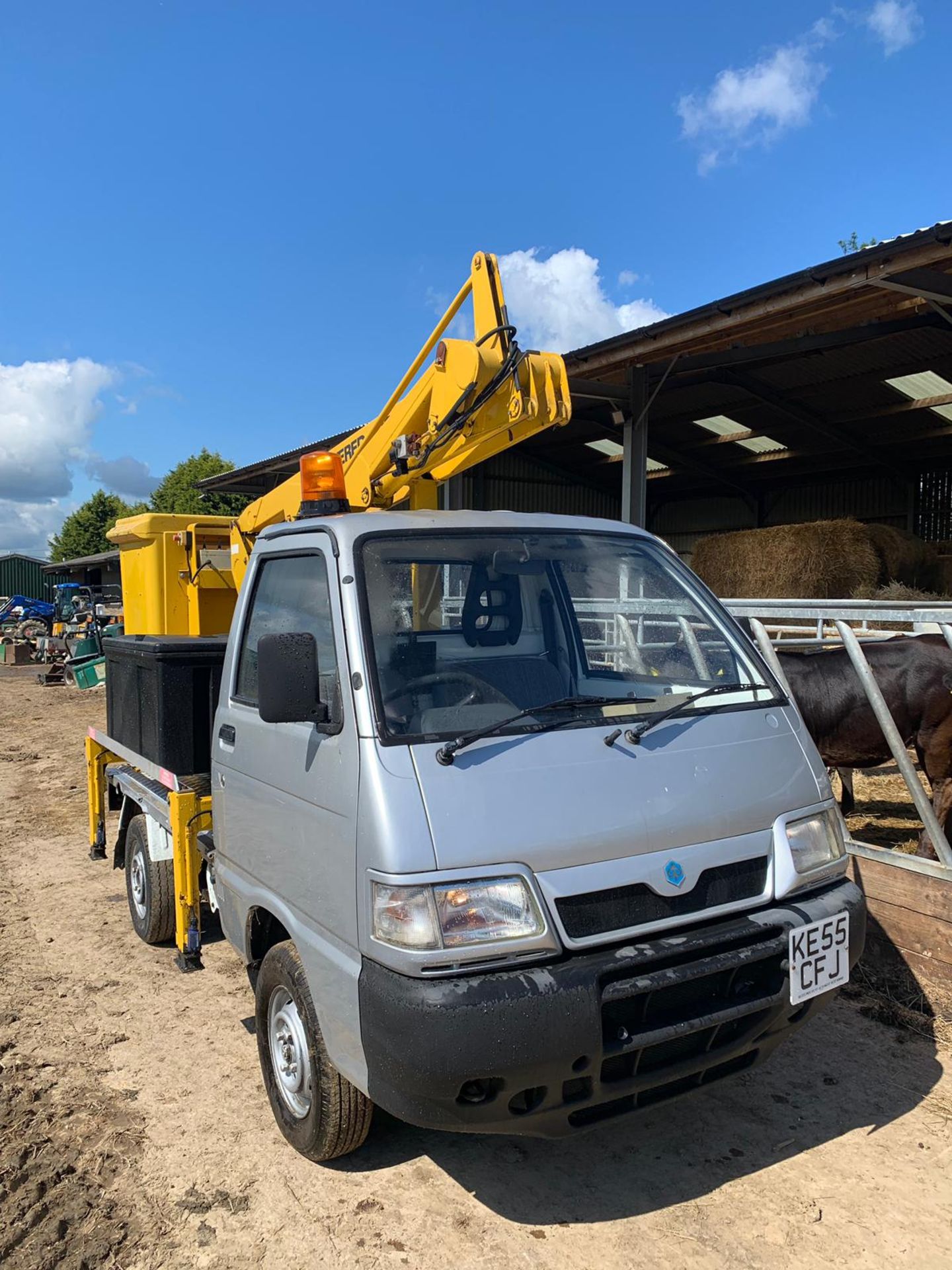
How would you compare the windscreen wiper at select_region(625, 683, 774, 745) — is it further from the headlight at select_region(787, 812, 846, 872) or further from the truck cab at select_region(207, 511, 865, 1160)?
the headlight at select_region(787, 812, 846, 872)

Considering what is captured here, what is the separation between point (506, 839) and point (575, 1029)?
50cm

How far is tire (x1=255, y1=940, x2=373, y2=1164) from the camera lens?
9.15 feet

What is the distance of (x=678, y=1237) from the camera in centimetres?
265

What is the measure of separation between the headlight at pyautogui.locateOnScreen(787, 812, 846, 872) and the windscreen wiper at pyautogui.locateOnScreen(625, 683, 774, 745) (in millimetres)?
487

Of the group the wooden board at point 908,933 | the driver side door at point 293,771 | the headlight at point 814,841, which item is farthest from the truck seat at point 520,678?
the wooden board at point 908,933

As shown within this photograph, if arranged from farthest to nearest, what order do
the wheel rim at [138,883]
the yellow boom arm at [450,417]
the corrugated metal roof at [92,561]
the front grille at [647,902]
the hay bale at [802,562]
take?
the corrugated metal roof at [92,561]
the hay bale at [802,562]
the wheel rim at [138,883]
the yellow boom arm at [450,417]
the front grille at [647,902]

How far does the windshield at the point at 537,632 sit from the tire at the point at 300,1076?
3.21 feet

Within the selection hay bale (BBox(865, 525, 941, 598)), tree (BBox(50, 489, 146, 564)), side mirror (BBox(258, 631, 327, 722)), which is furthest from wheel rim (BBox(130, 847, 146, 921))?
tree (BBox(50, 489, 146, 564))

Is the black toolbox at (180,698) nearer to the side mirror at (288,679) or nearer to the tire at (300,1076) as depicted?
the tire at (300,1076)

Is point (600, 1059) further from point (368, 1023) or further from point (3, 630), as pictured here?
point (3, 630)

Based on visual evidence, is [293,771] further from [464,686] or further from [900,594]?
[900,594]

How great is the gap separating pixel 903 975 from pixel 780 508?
19.3m

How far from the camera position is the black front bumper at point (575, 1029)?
226 centimetres

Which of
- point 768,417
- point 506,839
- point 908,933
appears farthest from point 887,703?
point 768,417
